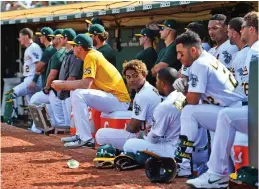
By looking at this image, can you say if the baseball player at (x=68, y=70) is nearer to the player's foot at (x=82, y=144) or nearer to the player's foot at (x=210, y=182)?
the player's foot at (x=82, y=144)

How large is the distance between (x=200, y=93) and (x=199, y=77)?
0.48 feet

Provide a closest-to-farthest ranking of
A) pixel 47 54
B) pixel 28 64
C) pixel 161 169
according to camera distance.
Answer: pixel 161 169 → pixel 47 54 → pixel 28 64

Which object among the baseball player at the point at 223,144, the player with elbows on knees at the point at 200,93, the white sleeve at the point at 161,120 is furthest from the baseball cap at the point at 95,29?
the baseball player at the point at 223,144

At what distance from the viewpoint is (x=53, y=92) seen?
33.3 feet

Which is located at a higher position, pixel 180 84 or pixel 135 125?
pixel 180 84

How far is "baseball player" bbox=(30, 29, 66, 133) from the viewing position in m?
9.84

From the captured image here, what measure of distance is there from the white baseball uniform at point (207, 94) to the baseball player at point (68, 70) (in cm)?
413

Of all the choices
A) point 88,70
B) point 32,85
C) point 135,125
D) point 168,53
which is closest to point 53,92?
point 32,85

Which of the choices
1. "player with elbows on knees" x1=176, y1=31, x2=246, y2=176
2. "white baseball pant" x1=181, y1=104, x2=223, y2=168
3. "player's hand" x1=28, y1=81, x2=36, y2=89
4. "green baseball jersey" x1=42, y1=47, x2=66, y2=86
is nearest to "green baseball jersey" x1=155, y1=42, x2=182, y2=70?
"player with elbows on knees" x1=176, y1=31, x2=246, y2=176

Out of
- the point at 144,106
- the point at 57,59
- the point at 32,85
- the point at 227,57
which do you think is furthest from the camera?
the point at 32,85

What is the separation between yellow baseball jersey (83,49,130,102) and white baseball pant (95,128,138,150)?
3.91 feet

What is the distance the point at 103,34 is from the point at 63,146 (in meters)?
1.88

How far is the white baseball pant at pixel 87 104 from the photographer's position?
782 centimetres

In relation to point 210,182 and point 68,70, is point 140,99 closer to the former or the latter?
point 210,182
